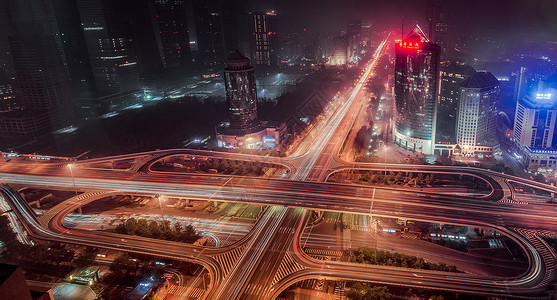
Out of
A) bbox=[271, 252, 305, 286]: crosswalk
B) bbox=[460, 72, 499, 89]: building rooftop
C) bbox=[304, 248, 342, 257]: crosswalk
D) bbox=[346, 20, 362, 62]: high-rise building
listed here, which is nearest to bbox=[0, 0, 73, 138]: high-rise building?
bbox=[304, 248, 342, 257]: crosswalk

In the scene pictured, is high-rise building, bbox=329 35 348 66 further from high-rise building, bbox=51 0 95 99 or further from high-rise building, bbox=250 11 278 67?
high-rise building, bbox=51 0 95 99

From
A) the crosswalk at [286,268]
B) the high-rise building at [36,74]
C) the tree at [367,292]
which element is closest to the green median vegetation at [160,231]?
the crosswalk at [286,268]

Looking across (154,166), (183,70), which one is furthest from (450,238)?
(183,70)

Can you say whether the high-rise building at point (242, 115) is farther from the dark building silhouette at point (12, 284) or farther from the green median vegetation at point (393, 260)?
the dark building silhouette at point (12, 284)

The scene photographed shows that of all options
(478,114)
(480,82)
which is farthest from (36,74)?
(478,114)

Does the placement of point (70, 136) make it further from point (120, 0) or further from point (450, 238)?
point (450, 238)
